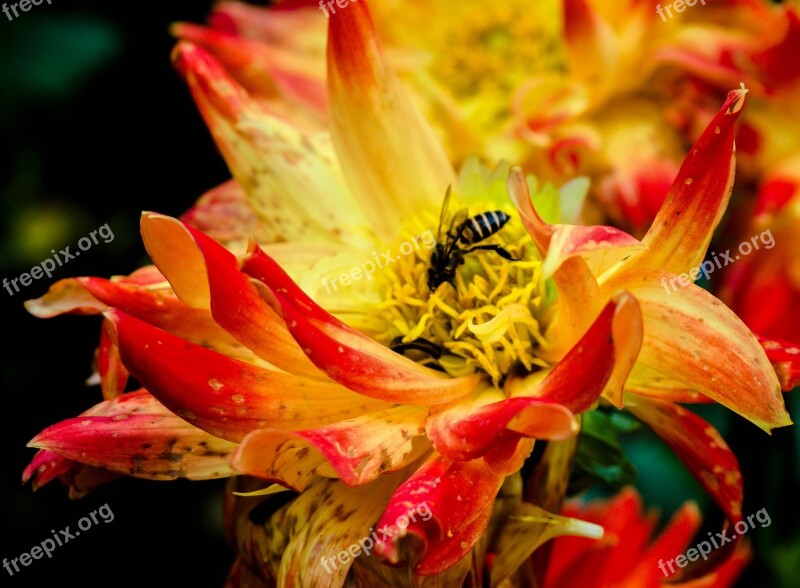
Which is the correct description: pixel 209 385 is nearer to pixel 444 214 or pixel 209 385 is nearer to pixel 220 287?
pixel 220 287

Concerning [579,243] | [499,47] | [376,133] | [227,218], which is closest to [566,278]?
[579,243]

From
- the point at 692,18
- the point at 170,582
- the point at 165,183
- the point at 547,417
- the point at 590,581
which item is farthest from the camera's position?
the point at 165,183

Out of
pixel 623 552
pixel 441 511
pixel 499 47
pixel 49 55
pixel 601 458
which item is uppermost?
pixel 49 55

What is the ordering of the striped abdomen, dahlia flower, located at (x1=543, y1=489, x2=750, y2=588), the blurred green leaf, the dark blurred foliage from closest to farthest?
1. the striped abdomen
2. dahlia flower, located at (x1=543, y1=489, x2=750, y2=588)
3. the dark blurred foliage
4. the blurred green leaf

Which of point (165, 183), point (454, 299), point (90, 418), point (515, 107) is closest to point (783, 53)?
point (515, 107)

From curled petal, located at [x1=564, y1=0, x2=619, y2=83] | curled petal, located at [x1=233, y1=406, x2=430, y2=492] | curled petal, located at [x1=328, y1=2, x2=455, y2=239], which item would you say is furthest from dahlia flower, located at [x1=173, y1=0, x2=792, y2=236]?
curled petal, located at [x1=233, y1=406, x2=430, y2=492]

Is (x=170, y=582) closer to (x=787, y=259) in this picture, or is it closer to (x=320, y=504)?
(x=320, y=504)

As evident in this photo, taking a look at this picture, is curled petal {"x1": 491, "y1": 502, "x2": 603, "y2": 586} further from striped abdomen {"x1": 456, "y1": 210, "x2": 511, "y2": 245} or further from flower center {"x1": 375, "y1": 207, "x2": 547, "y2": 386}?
striped abdomen {"x1": 456, "y1": 210, "x2": 511, "y2": 245}
